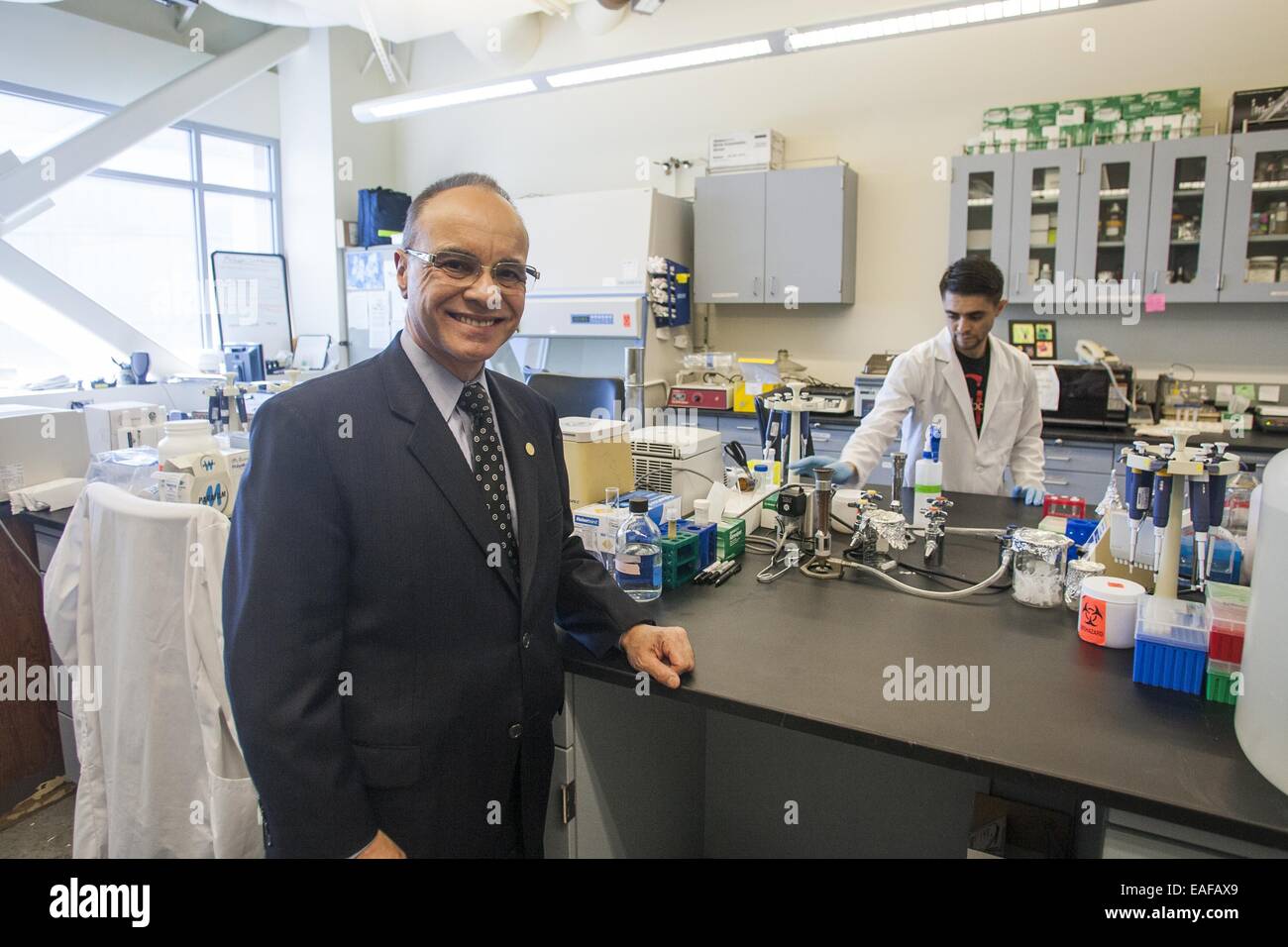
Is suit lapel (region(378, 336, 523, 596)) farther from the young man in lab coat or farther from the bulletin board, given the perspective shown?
the bulletin board

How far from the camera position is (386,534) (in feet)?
3.64

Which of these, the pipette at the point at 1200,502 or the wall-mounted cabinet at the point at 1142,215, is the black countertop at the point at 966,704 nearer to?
the pipette at the point at 1200,502

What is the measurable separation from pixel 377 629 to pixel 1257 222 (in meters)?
4.16

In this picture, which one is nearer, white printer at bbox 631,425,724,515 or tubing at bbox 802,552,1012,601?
tubing at bbox 802,552,1012,601

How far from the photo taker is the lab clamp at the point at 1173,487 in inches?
52.4

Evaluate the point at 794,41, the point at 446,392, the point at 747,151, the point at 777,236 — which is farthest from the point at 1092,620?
the point at 747,151

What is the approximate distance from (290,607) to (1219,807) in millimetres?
1173

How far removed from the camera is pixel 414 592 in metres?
1.13

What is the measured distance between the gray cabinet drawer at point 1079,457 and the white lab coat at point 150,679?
346 centimetres

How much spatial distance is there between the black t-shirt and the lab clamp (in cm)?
140

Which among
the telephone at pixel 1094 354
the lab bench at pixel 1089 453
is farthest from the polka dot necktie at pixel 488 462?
the telephone at pixel 1094 354

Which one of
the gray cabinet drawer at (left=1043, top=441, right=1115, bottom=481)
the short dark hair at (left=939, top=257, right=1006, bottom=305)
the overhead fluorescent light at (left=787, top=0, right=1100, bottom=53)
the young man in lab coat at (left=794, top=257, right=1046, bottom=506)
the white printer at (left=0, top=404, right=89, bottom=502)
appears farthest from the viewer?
the gray cabinet drawer at (left=1043, top=441, right=1115, bottom=481)

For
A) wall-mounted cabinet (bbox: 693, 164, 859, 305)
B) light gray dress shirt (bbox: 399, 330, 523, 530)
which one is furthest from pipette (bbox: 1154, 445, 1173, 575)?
wall-mounted cabinet (bbox: 693, 164, 859, 305)

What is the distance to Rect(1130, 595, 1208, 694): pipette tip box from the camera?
3.92ft
